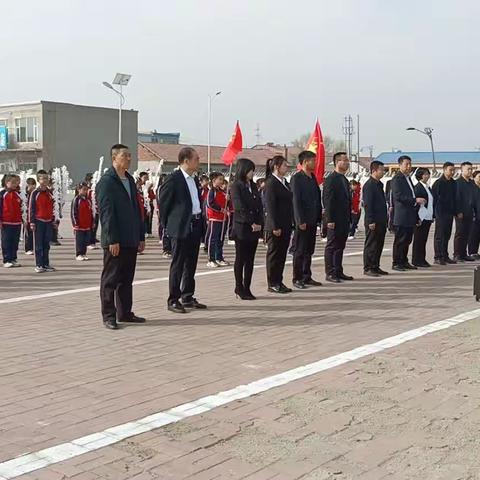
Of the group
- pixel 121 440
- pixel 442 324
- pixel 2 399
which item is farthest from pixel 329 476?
pixel 442 324

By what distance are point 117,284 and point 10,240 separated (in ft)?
19.3

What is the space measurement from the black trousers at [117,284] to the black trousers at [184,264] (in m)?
0.64

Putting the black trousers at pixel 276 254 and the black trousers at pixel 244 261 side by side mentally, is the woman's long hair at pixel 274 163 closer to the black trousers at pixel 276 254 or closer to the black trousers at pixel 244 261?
the black trousers at pixel 276 254

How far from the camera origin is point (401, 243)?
11.8 metres

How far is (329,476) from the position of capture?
3621mm

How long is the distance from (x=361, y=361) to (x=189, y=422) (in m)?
2.03

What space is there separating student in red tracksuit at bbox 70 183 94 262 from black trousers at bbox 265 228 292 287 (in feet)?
17.8

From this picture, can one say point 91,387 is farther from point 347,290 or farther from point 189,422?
point 347,290

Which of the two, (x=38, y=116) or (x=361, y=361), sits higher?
(x=38, y=116)

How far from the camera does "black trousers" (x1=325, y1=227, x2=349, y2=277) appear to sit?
10258mm

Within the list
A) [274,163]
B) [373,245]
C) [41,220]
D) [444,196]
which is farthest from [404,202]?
[41,220]

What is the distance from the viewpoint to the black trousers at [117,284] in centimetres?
714

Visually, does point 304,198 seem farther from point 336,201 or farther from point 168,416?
point 168,416

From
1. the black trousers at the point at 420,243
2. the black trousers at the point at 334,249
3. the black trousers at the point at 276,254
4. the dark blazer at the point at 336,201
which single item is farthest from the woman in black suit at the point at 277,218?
the black trousers at the point at 420,243
